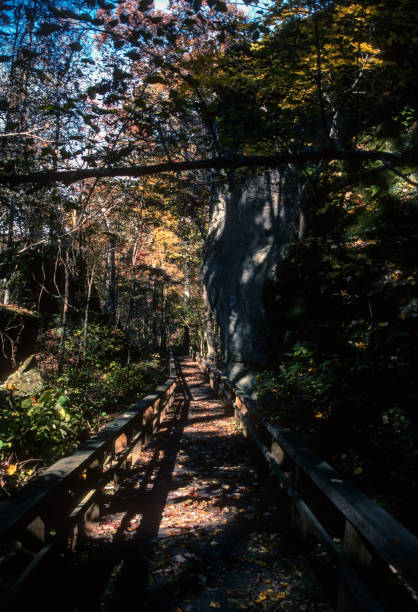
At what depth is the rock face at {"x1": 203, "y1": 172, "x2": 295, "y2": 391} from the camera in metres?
14.0

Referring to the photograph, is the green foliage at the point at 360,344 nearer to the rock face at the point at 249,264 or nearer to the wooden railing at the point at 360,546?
the wooden railing at the point at 360,546

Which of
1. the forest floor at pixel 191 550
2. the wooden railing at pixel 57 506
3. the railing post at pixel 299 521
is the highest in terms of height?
the wooden railing at pixel 57 506

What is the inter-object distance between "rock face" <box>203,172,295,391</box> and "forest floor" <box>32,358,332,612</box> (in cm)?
756

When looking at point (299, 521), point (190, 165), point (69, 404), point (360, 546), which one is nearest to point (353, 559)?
point (360, 546)

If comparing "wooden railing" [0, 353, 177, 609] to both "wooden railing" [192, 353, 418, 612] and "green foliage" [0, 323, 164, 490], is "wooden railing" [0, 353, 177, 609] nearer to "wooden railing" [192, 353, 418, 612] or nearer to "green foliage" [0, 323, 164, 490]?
"green foliage" [0, 323, 164, 490]

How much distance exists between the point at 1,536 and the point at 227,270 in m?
15.2

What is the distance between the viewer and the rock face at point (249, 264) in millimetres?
14016

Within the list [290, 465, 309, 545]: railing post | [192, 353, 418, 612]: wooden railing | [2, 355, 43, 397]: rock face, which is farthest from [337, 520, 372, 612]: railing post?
[2, 355, 43, 397]: rock face

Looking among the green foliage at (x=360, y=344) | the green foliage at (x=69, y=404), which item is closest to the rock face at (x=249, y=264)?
the green foliage at (x=69, y=404)

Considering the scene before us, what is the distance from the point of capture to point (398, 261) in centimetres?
712

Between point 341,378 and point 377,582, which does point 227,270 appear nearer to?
point 341,378

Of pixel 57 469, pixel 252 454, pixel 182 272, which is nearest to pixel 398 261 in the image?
pixel 252 454

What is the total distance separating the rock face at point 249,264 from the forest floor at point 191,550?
7559mm

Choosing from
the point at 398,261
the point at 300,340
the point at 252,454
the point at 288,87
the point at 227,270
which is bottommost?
the point at 252,454
